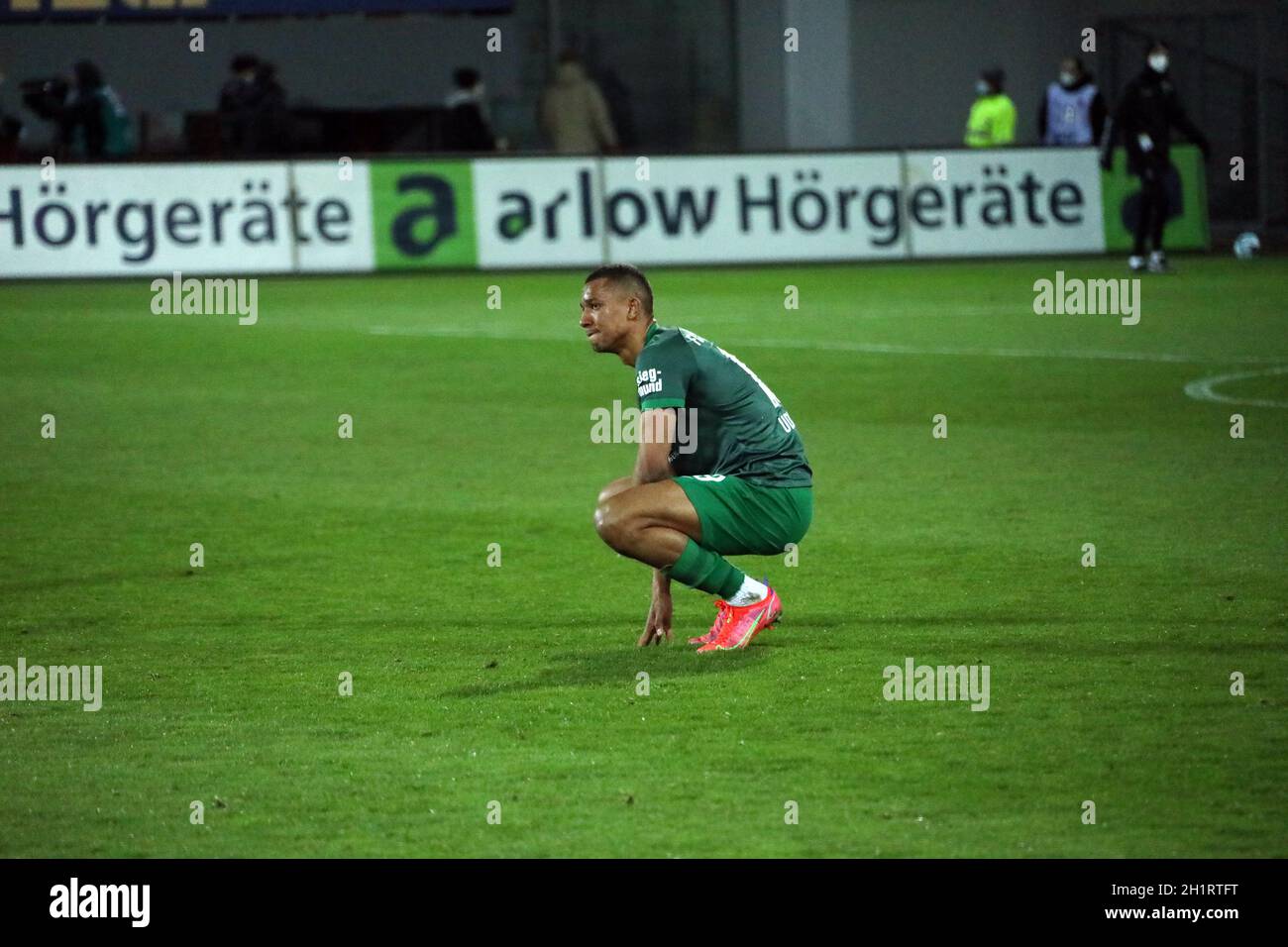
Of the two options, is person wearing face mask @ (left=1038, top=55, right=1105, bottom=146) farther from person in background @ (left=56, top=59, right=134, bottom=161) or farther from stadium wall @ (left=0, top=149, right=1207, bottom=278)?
person in background @ (left=56, top=59, right=134, bottom=161)

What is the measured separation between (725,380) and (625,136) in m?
27.5

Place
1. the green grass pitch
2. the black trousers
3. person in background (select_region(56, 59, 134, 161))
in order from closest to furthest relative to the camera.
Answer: the green grass pitch, the black trousers, person in background (select_region(56, 59, 134, 161))

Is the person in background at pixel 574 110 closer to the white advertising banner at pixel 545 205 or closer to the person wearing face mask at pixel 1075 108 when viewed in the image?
the white advertising banner at pixel 545 205

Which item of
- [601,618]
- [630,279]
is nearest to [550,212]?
[601,618]

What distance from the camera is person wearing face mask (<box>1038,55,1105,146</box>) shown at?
27797mm

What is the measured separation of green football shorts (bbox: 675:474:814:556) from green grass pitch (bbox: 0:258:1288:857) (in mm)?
403

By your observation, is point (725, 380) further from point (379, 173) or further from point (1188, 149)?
point (1188, 149)

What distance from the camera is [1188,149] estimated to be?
27.4 meters

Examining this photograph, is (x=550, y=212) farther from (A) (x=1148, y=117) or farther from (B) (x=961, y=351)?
(B) (x=961, y=351)

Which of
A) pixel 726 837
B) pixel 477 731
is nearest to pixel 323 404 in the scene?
pixel 477 731

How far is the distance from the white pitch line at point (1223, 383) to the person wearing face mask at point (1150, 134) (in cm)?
800

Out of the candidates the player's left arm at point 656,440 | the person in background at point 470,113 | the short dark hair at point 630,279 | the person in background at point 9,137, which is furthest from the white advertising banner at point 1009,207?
the player's left arm at point 656,440

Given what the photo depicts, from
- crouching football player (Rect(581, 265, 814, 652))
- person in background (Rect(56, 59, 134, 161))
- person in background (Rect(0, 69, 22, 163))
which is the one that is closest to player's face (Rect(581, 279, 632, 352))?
crouching football player (Rect(581, 265, 814, 652))

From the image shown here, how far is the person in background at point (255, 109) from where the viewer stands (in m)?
28.2
